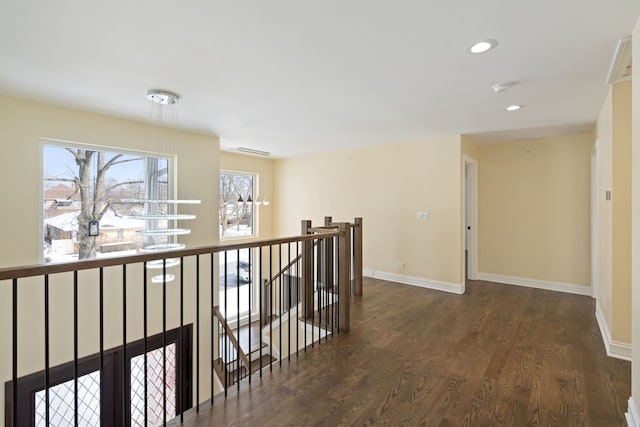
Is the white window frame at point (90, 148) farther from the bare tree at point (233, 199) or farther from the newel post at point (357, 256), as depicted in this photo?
the newel post at point (357, 256)

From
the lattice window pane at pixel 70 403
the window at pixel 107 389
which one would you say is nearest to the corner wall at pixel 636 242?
the window at pixel 107 389

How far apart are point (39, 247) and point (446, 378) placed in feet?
13.4

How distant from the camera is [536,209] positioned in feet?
16.0

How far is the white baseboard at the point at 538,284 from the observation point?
14.8ft

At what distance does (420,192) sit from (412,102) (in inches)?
81.8

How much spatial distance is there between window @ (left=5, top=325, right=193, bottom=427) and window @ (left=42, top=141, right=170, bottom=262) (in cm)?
123

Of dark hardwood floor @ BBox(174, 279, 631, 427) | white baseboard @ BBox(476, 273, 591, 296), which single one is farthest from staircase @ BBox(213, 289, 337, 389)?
white baseboard @ BBox(476, 273, 591, 296)

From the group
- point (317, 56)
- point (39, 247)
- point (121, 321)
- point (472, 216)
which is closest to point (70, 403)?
point (121, 321)

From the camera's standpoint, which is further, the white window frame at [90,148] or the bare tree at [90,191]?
the bare tree at [90,191]

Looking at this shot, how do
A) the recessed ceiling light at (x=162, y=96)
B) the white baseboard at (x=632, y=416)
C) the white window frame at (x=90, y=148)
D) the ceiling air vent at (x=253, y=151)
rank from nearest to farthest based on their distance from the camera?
1. the white baseboard at (x=632, y=416)
2. the recessed ceiling light at (x=162, y=96)
3. the white window frame at (x=90, y=148)
4. the ceiling air vent at (x=253, y=151)

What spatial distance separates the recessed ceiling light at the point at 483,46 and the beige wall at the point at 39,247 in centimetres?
382

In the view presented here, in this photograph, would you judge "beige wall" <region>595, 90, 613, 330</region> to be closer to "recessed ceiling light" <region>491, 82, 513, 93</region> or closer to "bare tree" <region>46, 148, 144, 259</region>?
"recessed ceiling light" <region>491, 82, 513, 93</region>

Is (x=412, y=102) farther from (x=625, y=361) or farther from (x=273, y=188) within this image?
(x=273, y=188)

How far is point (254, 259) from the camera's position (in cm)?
682
